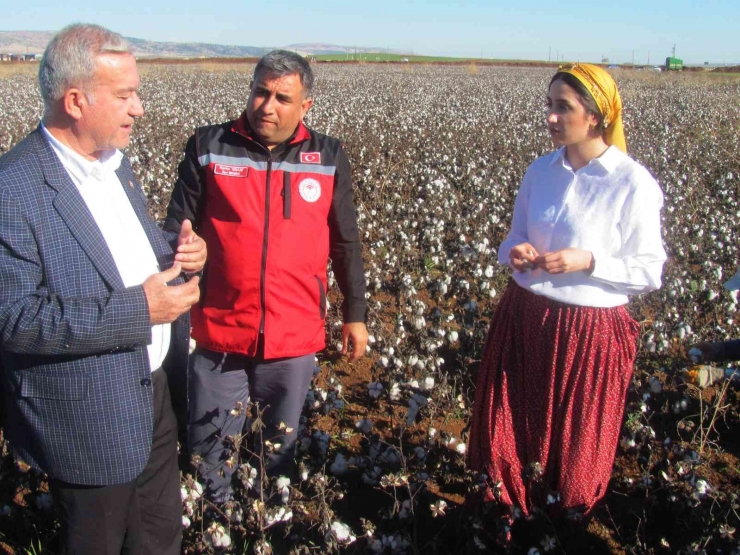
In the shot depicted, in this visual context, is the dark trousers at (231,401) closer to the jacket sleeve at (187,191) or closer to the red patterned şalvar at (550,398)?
the jacket sleeve at (187,191)

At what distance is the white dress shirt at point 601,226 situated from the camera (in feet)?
7.57

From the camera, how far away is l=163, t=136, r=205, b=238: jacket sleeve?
239cm

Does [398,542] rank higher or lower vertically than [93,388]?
lower

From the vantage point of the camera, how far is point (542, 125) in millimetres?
14938

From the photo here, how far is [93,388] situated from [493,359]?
1.51m

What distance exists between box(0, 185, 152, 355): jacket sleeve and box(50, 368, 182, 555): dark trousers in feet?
1.19

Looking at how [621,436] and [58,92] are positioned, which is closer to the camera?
[58,92]

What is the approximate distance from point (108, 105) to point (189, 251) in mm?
456

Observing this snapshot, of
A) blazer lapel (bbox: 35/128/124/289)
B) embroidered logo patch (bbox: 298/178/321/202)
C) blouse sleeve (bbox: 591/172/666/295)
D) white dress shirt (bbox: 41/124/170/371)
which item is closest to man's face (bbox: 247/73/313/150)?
embroidered logo patch (bbox: 298/178/321/202)

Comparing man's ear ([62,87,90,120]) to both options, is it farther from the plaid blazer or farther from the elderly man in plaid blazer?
the plaid blazer

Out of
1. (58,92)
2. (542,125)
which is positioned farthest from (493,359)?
(542,125)

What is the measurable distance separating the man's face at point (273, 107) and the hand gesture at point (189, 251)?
50cm

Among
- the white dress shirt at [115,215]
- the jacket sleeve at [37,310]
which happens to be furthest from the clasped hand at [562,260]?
the jacket sleeve at [37,310]

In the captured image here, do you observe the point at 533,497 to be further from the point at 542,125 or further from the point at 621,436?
the point at 542,125
